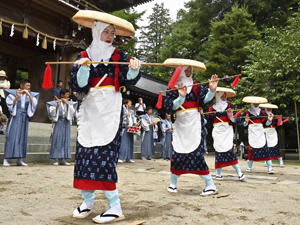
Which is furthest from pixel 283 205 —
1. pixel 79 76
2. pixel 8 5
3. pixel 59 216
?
pixel 8 5

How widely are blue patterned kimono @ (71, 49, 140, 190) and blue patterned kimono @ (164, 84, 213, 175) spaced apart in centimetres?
161

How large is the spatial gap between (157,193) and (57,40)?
27.8ft

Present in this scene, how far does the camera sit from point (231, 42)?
17.6m

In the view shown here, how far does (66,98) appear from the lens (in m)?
7.96

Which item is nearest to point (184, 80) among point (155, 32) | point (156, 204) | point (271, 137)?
point (156, 204)

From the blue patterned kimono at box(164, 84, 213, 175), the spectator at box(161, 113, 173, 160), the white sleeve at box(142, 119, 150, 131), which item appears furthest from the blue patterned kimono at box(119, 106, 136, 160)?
the blue patterned kimono at box(164, 84, 213, 175)

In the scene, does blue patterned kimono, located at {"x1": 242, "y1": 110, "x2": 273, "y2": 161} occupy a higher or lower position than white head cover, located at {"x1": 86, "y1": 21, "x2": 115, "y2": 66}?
lower

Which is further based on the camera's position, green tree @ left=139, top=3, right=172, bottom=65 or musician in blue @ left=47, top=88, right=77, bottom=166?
green tree @ left=139, top=3, right=172, bottom=65

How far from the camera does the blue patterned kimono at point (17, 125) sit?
6766 millimetres

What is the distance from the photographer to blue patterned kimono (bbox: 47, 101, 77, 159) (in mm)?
7688

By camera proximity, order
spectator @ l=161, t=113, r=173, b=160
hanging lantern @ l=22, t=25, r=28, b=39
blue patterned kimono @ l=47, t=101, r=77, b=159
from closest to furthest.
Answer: blue patterned kimono @ l=47, t=101, r=77, b=159
hanging lantern @ l=22, t=25, r=28, b=39
spectator @ l=161, t=113, r=173, b=160

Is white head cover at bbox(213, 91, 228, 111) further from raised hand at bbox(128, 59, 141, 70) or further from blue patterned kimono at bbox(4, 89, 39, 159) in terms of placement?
blue patterned kimono at bbox(4, 89, 39, 159)

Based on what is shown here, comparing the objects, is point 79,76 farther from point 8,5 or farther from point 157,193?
point 8,5

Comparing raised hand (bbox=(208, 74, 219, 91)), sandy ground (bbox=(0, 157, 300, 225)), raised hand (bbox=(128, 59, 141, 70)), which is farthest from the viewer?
raised hand (bbox=(208, 74, 219, 91))
